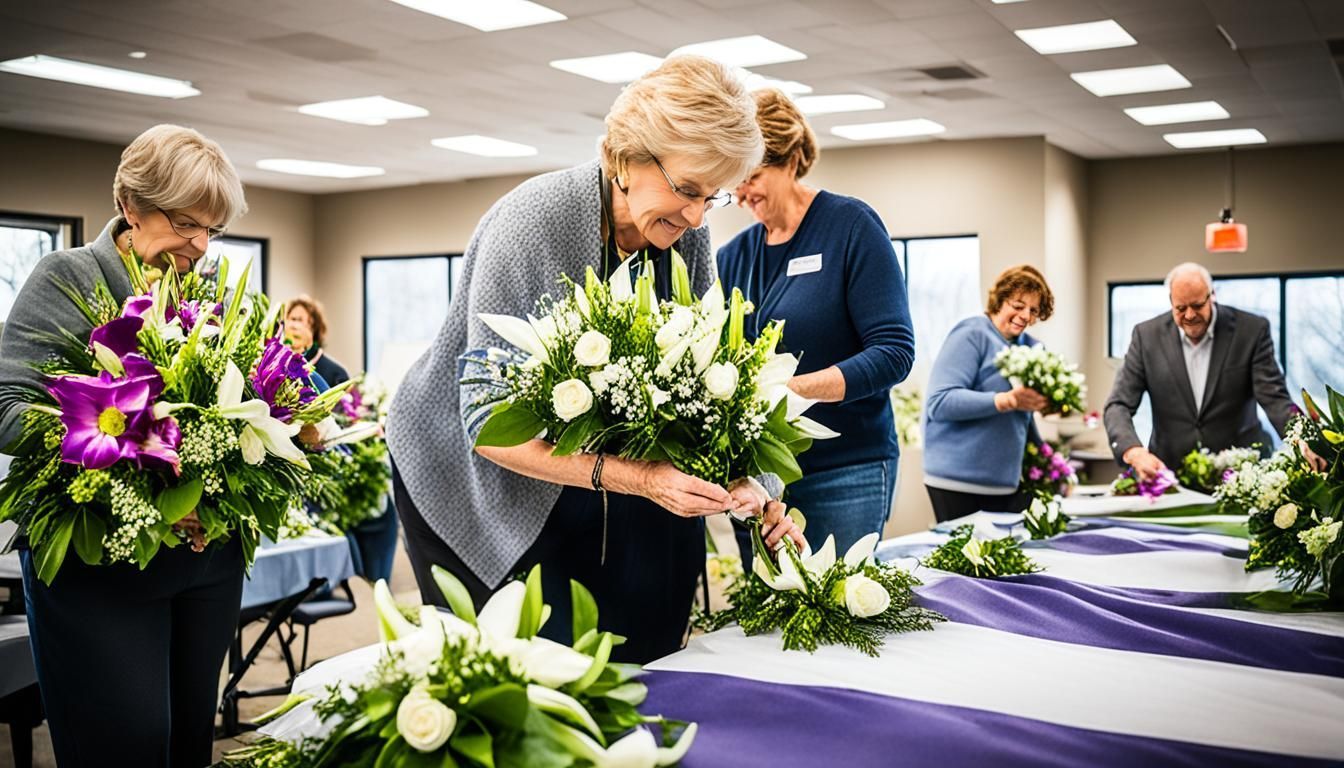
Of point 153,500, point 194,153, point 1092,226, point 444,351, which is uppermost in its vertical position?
point 1092,226

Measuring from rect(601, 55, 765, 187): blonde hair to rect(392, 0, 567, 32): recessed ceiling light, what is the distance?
15.6 feet

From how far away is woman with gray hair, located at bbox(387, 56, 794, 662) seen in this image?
5.75 ft

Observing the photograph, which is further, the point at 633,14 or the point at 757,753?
the point at 633,14

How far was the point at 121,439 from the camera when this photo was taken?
6.38 ft

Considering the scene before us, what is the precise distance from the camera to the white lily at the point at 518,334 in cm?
166

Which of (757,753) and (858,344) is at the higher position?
(858,344)

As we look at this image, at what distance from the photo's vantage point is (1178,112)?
9.60 m

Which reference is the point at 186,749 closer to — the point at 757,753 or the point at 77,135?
the point at 757,753

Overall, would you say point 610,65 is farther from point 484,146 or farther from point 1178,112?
point 1178,112

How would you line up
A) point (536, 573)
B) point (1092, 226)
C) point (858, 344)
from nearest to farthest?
point (536, 573) → point (858, 344) → point (1092, 226)

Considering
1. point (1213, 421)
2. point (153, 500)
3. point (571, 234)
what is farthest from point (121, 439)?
point (1213, 421)

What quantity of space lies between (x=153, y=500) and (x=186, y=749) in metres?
0.57

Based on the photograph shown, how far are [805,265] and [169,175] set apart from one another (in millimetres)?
1323

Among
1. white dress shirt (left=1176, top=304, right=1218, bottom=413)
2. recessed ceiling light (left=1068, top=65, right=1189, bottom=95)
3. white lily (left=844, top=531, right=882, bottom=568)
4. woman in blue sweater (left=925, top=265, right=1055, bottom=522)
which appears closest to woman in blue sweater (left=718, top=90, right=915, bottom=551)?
white lily (left=844, top=531, right=882, bottom=568)
